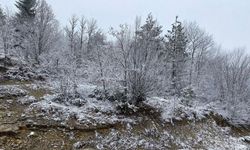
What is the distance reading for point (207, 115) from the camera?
18188 millimetres

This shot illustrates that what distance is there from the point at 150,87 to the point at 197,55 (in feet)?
86.8

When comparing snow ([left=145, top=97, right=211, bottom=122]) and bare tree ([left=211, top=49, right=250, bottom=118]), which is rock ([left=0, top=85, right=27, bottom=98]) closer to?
snow ([left=145, top=97, right=211, bottom=122])

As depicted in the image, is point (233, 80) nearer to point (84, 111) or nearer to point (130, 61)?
point (130, 61)

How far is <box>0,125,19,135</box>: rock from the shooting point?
384 inches

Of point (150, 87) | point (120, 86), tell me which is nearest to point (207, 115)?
point (150, 87)

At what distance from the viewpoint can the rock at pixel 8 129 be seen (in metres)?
9.76

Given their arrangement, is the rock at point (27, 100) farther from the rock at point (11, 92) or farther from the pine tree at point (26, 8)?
the pine tree at point (26, 8)

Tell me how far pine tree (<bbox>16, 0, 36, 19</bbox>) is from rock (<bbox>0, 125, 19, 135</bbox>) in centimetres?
2157

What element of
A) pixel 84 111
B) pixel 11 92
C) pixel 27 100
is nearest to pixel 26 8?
pixel 11 92

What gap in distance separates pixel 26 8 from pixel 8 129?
22950 mm

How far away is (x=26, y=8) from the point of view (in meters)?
29.6

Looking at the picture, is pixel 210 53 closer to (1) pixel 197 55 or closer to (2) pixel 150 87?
(1) pixel 197 55

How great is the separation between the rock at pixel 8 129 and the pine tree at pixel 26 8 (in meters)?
21.6

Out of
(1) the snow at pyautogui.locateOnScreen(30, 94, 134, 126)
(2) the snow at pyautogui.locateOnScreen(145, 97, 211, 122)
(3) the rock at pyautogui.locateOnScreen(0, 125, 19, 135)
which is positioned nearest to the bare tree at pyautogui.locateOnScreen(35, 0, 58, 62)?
(1) the snow at pyautogui.locateOnScreen(30, 94, 134, 126)
